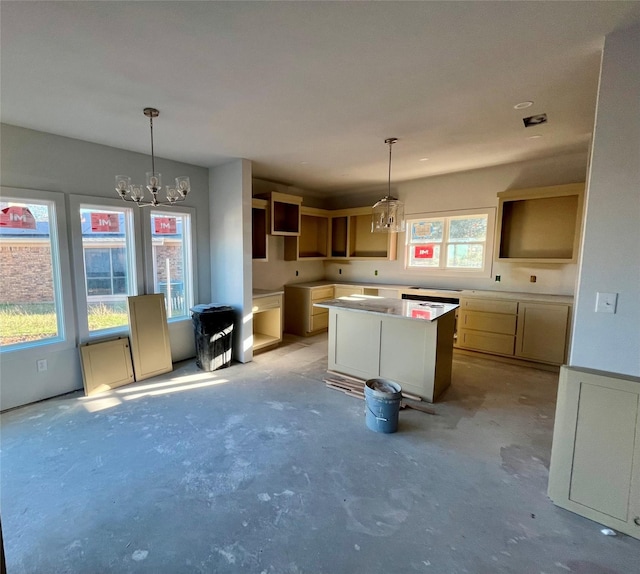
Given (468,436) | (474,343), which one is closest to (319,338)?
(474,343)

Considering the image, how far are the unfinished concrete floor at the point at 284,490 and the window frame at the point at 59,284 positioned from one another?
0.59 meters

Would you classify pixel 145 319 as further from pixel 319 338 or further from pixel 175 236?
pixel 319 338

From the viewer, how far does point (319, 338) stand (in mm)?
5711

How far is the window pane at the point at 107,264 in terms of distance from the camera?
352cm

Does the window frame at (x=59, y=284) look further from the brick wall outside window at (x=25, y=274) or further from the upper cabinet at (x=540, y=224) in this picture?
the upper cabinet at (x=540, y=224)

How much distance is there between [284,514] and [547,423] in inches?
99.5

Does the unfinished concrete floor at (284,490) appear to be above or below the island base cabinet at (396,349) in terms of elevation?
below

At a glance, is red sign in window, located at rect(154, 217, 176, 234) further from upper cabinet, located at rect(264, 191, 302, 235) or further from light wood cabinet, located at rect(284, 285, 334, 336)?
light wood cabinet, located at rect(284, 285, 334, 336)

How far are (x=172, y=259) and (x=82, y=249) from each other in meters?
1.05

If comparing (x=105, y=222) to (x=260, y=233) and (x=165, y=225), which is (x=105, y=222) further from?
(x=260, y=233)

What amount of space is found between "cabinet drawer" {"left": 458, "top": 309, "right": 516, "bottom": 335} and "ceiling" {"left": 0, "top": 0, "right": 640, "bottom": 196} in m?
2.25

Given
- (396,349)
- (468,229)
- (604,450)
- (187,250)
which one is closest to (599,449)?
(604,450)

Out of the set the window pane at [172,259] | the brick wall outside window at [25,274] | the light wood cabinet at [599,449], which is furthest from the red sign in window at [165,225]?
the light wood cabinet at [599,449]

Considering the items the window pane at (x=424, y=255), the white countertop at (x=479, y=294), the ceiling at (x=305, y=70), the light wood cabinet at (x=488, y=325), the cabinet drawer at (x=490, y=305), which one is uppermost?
the ceiling at (x=305, y=70)
